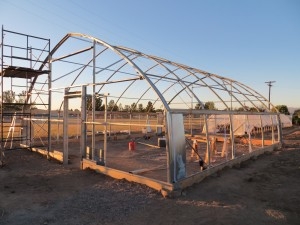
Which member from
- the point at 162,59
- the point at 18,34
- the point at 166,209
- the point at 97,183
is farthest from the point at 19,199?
the point at 162,59

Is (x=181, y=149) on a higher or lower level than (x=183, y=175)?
higher

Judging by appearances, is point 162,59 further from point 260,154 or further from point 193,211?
point 193,211

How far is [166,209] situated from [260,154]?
857cm

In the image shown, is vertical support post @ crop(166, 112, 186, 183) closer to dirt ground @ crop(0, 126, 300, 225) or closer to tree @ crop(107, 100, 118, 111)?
dirt ground @ crop(0, 126, 300, 225)

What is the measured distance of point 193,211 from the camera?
581 cm

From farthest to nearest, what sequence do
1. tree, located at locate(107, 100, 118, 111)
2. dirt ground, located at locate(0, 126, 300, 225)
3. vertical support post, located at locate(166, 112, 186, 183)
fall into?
tree, located at locate(107, 100, 118, 111)
vertical support post, located at locate(166, 112, 186, 183)
dirt ground, located at locate(0, 126, 300, 225)

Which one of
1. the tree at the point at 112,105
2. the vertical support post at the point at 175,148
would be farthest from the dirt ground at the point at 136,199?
the tree at the point at 112,105

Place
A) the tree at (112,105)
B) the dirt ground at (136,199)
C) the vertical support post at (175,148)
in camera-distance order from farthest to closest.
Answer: the tree at (112,105), the vertical support post at (175,148), the dirt ground at (136,199)

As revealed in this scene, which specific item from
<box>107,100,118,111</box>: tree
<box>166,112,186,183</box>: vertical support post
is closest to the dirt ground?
<box>166,112,186,183</box>: vertical support post

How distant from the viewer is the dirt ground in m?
5.47

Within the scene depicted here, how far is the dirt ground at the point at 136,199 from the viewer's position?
17.9ft

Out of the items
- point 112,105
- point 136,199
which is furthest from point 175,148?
point 112,105

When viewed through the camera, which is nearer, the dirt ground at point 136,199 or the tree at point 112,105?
the dirt ground at point 136,199

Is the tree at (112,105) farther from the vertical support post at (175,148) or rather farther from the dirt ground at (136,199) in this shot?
the vertical support post at (175,148)
